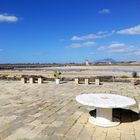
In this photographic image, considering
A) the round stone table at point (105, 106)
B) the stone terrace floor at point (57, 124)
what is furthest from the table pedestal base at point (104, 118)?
the stone terrace floor at point (57, 124)

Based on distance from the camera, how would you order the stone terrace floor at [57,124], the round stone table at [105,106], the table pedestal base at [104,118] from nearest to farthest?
the stone terrace floor at [57,124] < the round stone table at [105,106] < the table pedestal base at [104,118]

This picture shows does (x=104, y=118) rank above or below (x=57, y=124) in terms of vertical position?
above

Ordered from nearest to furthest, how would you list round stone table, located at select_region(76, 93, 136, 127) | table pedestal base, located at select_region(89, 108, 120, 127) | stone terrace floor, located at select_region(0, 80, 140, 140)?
stone terrace floor, located at select_region(0, 80, 140, 140)
round stone table, located at select_region(76, 93, 136, 127)
table pedestal base, located at select_region(89, 108, 120, 127)

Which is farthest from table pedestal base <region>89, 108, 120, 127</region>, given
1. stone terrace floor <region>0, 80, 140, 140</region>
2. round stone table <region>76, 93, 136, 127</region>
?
stone terrace floor <region>0, 80, 140, 140</region>

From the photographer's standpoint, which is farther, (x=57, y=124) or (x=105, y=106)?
(x=57, y=124)

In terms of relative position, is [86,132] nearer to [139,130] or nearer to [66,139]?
[66,139]

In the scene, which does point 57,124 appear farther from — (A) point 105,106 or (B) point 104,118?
(A) point 105,106

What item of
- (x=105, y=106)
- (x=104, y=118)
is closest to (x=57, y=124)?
(x=104, y=118)

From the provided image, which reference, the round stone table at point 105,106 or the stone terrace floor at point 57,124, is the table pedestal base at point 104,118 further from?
the stone terrace floor at point 57,124

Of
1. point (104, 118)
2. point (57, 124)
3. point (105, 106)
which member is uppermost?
point (105, 106)

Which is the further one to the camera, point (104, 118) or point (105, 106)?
point (104, 118)

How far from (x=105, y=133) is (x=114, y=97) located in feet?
5.11

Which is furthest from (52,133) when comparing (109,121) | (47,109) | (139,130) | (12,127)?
(47,109)

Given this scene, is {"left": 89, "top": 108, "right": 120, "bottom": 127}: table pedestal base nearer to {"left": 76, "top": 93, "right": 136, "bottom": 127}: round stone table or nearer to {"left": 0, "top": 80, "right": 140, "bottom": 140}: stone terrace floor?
{"left": 76, "top": 93, "right": 136, "bottom": 127}: round stone table
